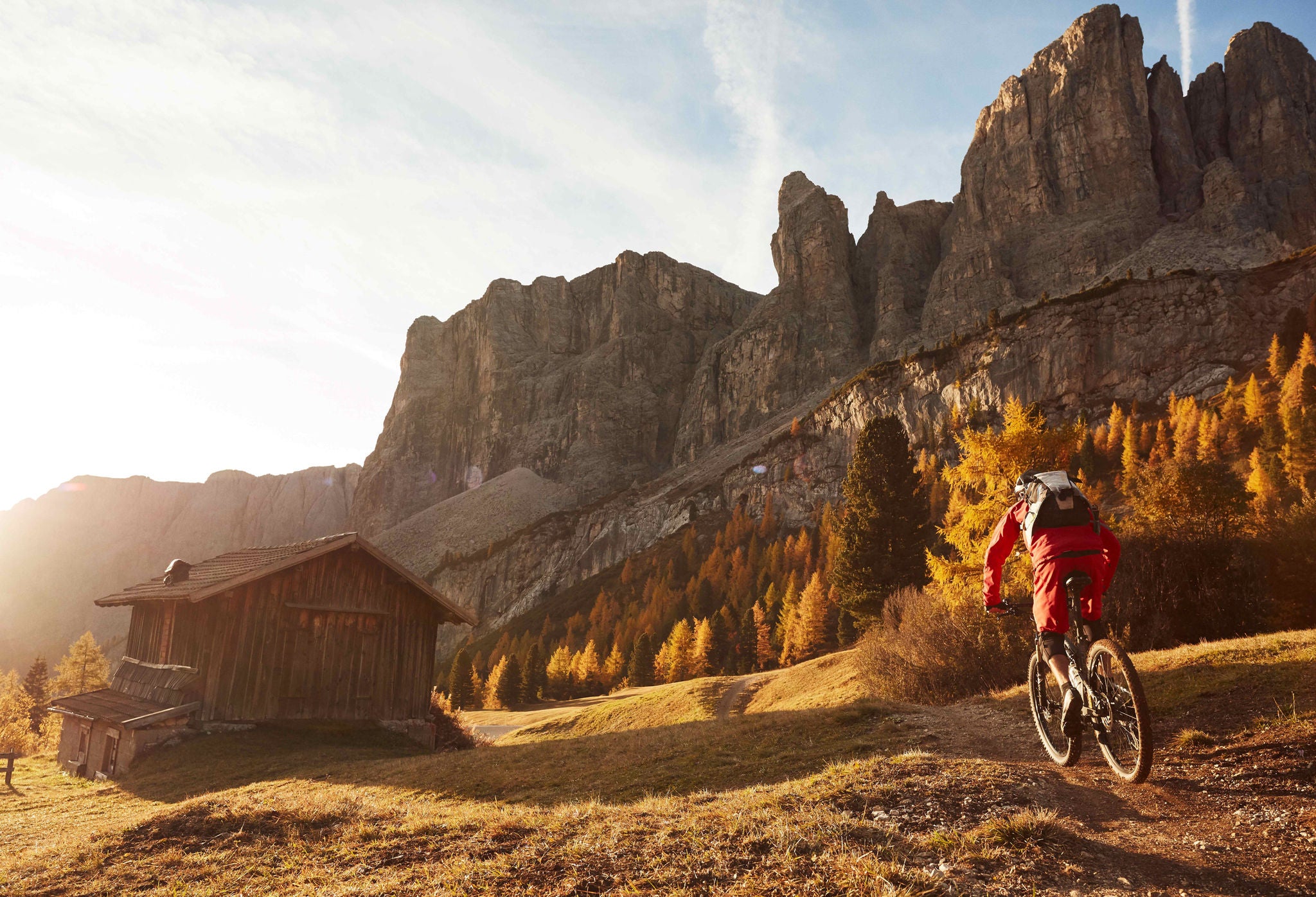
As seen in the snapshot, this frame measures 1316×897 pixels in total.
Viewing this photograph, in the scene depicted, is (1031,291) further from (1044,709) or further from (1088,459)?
(1044,709)

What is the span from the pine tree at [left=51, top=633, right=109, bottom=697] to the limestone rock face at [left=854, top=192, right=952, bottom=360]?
160 meters

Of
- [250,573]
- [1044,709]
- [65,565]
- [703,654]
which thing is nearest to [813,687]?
[250,573]

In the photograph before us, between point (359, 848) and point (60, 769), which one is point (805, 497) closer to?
point (60, 769)

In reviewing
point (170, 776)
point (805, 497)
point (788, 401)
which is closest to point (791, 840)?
point (170, 776)

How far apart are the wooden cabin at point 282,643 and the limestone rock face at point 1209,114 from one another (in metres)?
196

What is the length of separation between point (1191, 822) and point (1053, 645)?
1645 mm

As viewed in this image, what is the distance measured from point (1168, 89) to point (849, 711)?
204139 mm

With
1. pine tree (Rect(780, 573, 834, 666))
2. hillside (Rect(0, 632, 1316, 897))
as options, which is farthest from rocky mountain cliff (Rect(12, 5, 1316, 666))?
hillside (Rect(0, 632, 1316, 897))

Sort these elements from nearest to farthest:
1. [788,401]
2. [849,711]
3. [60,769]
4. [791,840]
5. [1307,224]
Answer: [791,840] < [849,711] < [60,769] < [1307,224] < [788,401]

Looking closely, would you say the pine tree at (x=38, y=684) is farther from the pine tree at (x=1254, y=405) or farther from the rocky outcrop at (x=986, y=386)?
the pine tree at (x=1254, y=405)

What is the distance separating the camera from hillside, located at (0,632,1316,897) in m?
5.20

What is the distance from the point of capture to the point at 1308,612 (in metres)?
24.4

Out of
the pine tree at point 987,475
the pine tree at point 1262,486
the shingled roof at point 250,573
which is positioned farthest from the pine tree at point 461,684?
the pine tree at point 1262,486

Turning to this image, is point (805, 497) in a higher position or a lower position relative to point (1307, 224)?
lower
